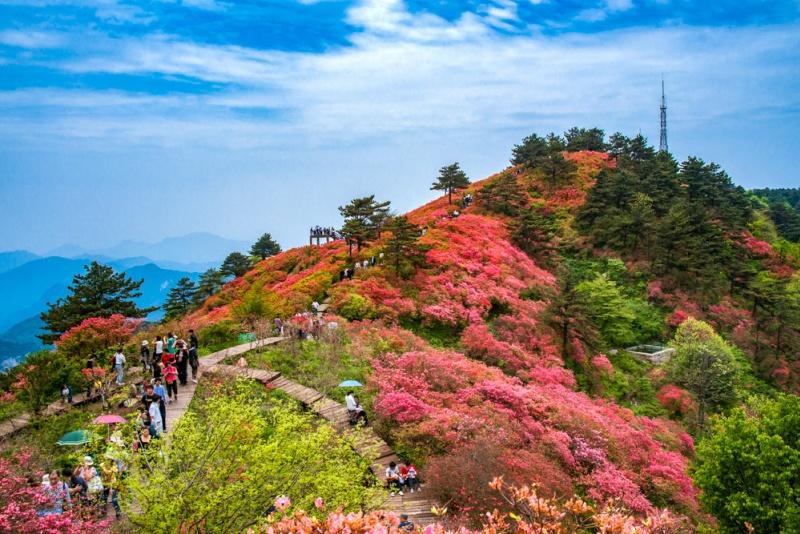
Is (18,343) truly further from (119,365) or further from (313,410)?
(313,410)

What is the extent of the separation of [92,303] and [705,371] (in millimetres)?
37305

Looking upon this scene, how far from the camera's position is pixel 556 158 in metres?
53.2

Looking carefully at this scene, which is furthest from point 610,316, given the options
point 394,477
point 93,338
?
point 93,338

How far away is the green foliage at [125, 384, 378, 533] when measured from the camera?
7.63 m

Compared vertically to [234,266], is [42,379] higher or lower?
lower

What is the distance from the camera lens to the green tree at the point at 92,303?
99.2 feet

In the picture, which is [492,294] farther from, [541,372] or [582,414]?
[582,414]

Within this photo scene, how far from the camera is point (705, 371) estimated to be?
25.3 metres

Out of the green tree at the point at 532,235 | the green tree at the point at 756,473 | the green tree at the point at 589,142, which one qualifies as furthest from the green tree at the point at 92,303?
the green tree at the point at 589,142

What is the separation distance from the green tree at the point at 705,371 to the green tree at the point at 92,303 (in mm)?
33629

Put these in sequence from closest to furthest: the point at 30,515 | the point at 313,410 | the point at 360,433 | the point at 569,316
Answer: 1. the point at 30,515
2. the point at 360,433
3. the point at 313,410
4. the point at 569,316

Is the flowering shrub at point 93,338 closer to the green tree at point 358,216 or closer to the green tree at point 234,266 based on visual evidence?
the green tree at point 358,216

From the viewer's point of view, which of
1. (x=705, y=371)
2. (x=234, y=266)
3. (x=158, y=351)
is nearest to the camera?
(x=158, y=351)

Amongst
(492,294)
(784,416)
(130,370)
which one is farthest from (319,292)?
(784,416)
